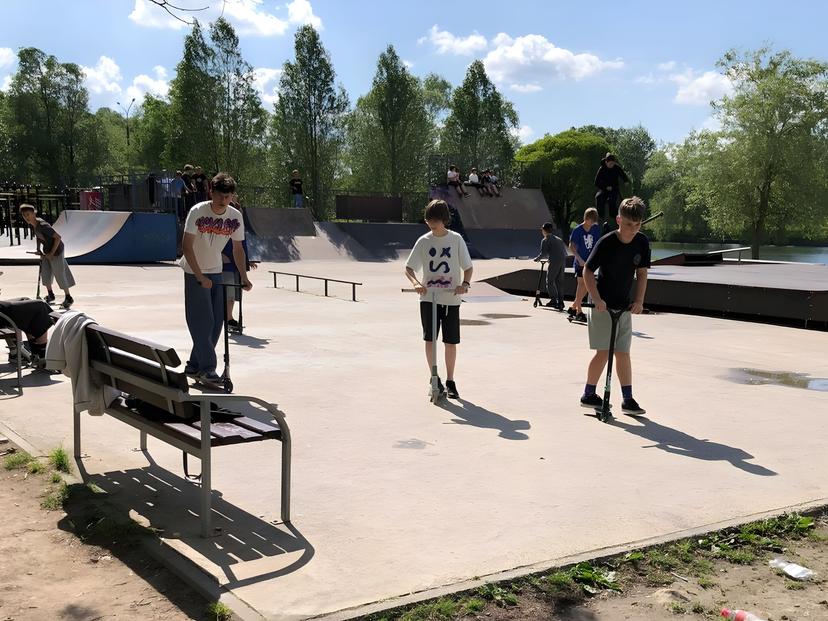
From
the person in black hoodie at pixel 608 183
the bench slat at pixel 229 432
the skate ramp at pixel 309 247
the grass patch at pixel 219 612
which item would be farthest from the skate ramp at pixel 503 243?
the grass patch at pixel 219 612

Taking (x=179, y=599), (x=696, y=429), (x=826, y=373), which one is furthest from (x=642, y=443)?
(x=826, y=373)

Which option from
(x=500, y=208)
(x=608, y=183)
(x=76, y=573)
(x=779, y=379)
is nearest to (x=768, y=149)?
(x=500, y=208)

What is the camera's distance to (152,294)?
15.8 meters

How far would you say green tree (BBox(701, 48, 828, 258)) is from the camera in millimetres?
44625

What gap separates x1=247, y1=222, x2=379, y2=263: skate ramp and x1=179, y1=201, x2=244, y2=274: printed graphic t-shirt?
21.9 meters

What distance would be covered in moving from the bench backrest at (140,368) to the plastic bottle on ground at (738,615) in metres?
2.66

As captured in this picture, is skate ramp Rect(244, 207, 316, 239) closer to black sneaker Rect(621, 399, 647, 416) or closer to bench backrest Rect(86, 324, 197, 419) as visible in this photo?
black sneaker Rect(621, 399, 647, 416)

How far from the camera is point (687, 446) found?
561cm

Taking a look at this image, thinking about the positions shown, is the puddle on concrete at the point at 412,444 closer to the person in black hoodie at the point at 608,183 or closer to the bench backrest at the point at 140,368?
the bench backrest at the point at 140,368

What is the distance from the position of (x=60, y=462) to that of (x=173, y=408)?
1.41 meters

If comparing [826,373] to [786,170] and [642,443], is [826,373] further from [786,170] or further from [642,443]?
[786,170]

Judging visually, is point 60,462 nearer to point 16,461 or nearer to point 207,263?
point 16,461

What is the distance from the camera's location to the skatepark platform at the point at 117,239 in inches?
989

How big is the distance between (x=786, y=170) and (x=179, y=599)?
1927 inches
